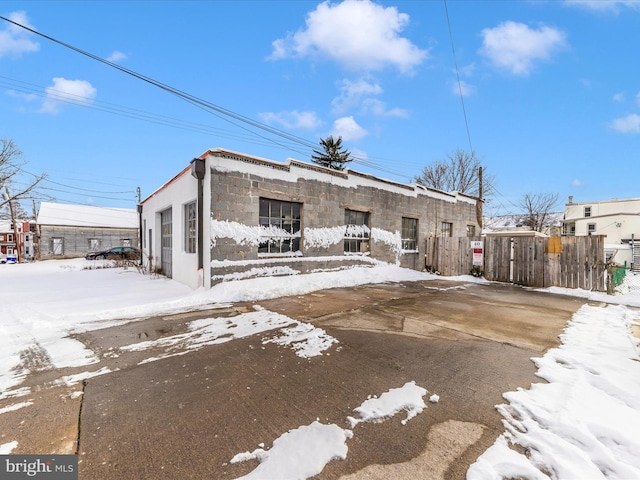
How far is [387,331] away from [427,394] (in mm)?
1837

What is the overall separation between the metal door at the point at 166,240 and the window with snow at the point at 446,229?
525 inches

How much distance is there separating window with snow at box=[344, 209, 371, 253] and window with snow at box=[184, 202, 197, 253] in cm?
554

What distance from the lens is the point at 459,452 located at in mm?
1893

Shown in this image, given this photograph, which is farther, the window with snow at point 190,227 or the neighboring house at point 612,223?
the neighboring house at point 612,223

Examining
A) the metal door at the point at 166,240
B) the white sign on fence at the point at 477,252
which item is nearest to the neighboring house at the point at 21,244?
the metal door at the point at 166,240

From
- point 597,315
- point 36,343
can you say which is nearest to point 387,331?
point 597,315

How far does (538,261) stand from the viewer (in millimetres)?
9508

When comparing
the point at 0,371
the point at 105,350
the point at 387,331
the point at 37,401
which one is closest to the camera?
the point at 37,401

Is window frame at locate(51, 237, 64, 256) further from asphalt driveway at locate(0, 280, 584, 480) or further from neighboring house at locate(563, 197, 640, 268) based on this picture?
neighboring house at locate(563, 197, 640, 268)

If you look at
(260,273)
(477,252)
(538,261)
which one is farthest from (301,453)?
(477,252)

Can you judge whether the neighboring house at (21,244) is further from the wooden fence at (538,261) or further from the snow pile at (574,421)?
the snow pile at (574,421)

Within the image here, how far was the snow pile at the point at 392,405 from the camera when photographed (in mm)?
2259

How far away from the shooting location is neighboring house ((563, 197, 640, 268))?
72.0ft

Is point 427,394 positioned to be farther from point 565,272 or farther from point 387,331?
point 565,272
